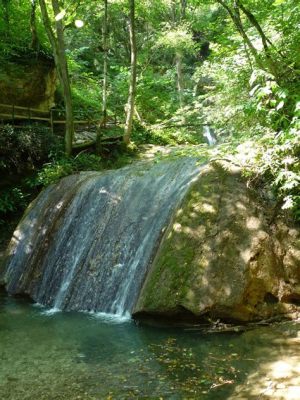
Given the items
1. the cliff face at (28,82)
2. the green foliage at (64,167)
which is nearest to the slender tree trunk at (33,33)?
the cliff face at (28,82)

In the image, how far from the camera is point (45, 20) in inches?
476

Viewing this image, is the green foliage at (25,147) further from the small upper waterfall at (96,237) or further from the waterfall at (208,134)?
the waterfall at (208,134)

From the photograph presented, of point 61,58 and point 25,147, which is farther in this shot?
point 25,147

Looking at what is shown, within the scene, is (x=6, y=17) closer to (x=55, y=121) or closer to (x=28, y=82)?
(x=28, y=82)

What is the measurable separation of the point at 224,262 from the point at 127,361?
6.19 ft

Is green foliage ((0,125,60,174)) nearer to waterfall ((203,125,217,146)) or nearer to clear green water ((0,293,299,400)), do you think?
clear green water ((0,293,299,400))

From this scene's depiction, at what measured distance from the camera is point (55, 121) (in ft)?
48.4

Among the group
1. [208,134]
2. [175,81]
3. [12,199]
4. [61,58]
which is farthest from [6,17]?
[175,81]

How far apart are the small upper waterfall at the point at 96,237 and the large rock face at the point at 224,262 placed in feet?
2.50

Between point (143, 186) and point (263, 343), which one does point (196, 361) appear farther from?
point (143, 186)

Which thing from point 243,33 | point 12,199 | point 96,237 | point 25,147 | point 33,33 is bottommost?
point 96,237

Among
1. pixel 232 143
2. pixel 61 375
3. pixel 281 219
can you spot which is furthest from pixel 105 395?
pixel 232 143

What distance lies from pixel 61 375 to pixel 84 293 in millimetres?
3213

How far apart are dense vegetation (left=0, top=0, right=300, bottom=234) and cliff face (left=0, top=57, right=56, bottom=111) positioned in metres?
0.33
